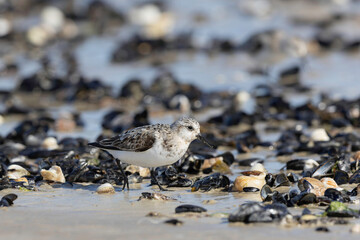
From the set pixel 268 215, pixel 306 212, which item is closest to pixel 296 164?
pixel 306 212

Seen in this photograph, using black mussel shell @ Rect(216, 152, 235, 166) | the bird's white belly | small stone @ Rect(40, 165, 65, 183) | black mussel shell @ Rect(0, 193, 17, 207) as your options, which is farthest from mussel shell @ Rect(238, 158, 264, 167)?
black mussel shell @ Rect(0, 193, 17, 207)

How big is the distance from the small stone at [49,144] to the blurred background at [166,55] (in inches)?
56.1

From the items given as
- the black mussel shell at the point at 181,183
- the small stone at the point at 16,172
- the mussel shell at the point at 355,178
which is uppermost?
the small stone at the point at 16,172

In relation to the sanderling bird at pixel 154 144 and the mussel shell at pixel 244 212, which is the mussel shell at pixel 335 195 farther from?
the sanderling bird at pixel 154 144

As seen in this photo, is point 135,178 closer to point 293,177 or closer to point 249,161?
point 249,161

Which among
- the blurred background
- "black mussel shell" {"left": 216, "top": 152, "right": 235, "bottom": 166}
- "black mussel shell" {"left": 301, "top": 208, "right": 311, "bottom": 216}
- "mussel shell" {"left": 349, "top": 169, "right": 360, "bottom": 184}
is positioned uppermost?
the blurred background

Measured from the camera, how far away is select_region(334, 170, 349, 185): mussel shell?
6.96 meters

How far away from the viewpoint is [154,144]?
22.3ft

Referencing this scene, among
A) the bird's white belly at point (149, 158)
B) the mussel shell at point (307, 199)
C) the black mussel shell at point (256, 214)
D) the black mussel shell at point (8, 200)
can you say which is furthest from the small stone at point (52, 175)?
the mussel shell at point (307, 199)

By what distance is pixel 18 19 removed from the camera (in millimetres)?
22734

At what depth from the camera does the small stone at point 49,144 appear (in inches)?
360

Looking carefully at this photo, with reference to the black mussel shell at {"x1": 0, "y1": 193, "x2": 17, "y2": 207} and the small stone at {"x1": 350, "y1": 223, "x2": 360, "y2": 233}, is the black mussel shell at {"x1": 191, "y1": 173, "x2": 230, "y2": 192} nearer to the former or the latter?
the black mussel shell at {"x1": 0, "y1": 193, "x2": 17, "y2": 207}

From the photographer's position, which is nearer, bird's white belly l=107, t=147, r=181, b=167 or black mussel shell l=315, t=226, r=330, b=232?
black mussel shell l=315, t=226, r=330, b=232

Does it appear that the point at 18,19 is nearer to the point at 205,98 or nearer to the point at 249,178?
the point at 205,98
